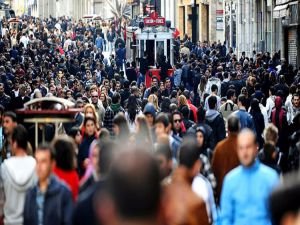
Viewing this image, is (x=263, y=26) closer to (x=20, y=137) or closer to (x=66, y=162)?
(x=20, y=137)

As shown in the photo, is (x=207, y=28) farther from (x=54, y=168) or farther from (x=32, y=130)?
(x=54, y=168)

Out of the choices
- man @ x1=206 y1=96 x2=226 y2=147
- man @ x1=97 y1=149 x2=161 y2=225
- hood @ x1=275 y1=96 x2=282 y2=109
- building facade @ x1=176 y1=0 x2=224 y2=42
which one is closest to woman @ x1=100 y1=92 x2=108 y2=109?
hood @ x1=275 y1=96 x2=282 y2=109

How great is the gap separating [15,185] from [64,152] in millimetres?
978

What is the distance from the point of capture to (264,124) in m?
21.3

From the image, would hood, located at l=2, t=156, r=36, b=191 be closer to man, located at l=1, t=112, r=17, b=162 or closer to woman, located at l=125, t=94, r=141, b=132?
man, located at l=1, t=112, r=17, b=162

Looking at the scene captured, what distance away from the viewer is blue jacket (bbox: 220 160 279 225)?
10273 mm

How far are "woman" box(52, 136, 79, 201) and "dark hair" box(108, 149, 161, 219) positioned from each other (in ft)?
18.2

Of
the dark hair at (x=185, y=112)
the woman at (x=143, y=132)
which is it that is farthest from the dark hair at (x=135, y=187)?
the dark hair at (x=185, y=112)

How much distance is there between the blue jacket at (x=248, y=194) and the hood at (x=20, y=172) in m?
2.03

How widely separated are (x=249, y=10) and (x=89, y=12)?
6715 centimetres

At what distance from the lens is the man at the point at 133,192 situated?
4.88m

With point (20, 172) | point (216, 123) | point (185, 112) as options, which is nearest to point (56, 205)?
point (20, 172)

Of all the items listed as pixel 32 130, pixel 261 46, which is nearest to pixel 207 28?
pixel 261 46

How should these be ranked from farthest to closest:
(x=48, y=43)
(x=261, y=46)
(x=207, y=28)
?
1. (x=207, y=28)
2. (x=48, y=43)
3. (x=261, y=46)
